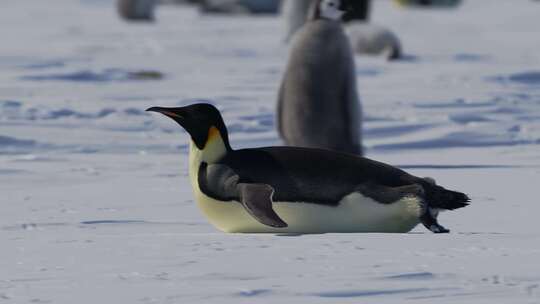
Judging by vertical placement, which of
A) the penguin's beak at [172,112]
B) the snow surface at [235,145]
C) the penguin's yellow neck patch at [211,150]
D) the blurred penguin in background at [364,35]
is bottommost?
the blurred penguin in background at [364,35]

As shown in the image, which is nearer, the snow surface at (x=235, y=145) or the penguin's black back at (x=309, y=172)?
the snow surface at (x=235, y=145)

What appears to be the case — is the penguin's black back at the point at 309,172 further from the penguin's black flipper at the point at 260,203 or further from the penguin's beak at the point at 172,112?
the penguin's beak at the point at 172,112

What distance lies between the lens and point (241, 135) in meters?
8.10

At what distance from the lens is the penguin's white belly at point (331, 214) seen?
431 cm

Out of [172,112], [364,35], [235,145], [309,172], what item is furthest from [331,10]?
[364,35]

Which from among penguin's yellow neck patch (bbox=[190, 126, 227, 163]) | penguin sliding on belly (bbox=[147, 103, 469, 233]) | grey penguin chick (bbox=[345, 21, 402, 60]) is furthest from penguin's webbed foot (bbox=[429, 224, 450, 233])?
grey penguin chick (bbox=[345, 21, 402, 60])

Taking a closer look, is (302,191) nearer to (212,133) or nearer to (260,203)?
(260,203)

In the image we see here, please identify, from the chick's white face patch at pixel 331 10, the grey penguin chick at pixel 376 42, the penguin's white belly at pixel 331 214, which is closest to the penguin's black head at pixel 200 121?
the penguin's white belly at pixel 331 214

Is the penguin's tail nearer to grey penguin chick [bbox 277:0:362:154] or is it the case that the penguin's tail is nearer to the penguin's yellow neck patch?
the penguin's yellow neck patch

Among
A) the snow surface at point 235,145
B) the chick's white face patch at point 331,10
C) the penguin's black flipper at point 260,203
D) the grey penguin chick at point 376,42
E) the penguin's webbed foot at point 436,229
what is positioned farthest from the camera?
the grey penguin chick at point 376,42

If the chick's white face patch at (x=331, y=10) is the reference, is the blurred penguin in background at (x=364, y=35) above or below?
below

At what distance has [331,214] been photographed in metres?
4.31

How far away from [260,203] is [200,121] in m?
0.46

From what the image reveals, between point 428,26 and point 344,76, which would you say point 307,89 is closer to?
point 344,76
